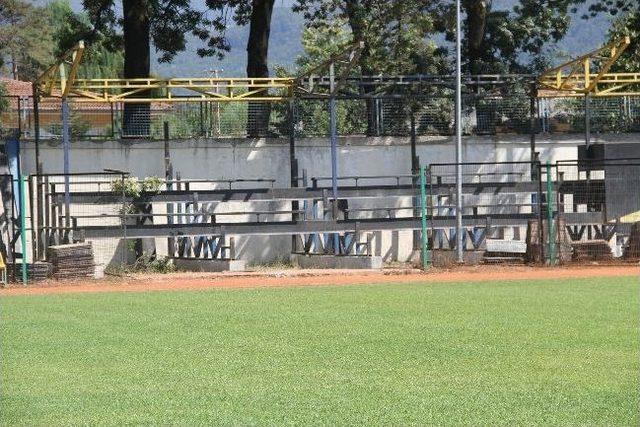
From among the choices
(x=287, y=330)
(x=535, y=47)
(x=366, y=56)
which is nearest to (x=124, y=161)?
(x=366, y=56)

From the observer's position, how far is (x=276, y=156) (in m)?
36.8

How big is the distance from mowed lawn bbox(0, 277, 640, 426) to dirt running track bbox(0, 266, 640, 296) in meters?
4.72

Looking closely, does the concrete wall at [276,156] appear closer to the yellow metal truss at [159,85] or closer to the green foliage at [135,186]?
the yellow metal truss at [159,85]

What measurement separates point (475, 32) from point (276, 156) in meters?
13.0

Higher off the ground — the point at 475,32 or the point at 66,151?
the point at 475,32

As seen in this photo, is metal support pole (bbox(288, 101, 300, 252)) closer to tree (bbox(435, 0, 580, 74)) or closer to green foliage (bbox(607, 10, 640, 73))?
tree (bbox(435, 0, 580, 74))

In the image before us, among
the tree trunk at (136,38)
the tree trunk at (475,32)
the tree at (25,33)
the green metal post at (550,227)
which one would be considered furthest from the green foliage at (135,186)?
the tree at (25,33)

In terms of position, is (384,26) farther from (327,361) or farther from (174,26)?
(327,361)

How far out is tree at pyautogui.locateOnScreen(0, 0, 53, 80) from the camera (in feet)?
279

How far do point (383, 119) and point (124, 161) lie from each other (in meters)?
7.91

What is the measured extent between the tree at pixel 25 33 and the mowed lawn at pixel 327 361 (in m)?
65.5

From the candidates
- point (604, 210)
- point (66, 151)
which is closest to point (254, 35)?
point (66, 151)

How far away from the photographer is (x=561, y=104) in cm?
4234

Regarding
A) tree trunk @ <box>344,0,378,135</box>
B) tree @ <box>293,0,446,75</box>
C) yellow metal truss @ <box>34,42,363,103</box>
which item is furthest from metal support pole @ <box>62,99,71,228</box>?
tree @ <box>293,0,446,75</box>
